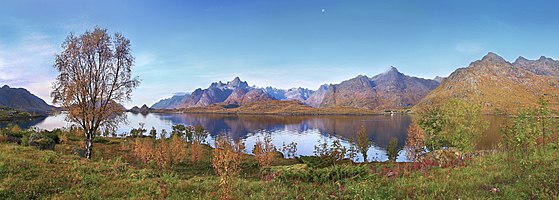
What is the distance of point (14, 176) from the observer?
38.0 feet

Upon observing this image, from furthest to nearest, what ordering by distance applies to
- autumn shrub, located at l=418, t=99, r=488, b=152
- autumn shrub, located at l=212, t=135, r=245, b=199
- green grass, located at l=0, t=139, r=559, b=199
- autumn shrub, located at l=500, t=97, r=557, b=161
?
autumn shrub, located at l=418, t=99, r=488, b=152 → autumn shrub, located at l=500, t=97, r=557, b=161 → green grass, located at l=0, t=139, r=559, b=199 → autumn shrub, located at l=212, t=135, r=245, b=199

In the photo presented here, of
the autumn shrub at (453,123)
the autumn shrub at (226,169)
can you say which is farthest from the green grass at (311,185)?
the autumn shrub at (453,123)

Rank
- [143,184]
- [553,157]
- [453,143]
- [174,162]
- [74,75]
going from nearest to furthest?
[143,184] → [553,157] → [74,75] → [174,162] → [453,143]

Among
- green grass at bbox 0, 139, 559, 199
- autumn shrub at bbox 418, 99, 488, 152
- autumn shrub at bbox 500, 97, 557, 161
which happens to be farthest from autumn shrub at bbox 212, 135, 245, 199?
autumn shrub at bbox 418, 99, 488, 152

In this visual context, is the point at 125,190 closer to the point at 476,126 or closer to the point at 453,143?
the point at 453,143

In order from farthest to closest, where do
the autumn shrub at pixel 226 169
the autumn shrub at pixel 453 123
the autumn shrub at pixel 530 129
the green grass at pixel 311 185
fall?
the autumn shrub at pixel 453 123 → the autumn shrub at pixel 530 129 → the green grass at pixel 311 185 → the autumn shrub at pixel 226 169

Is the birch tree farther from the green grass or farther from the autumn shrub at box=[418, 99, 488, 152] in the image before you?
the autumn shrub at box=[418, 99, 488, 152]

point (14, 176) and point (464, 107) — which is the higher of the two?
point (464, 107)

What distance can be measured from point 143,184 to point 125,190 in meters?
0.86

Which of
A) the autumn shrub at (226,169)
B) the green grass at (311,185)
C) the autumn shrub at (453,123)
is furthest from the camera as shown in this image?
the autumn shrub at (453,123)

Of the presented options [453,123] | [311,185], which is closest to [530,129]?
[311,185]

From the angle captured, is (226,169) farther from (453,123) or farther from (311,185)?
(453,123)

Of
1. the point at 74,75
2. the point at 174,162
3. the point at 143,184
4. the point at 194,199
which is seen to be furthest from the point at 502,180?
the point at 74,75

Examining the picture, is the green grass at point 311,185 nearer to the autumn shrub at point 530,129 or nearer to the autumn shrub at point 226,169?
the autumn shrub at point 226,169
